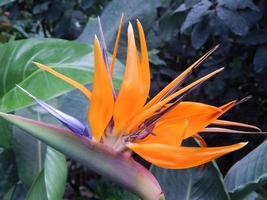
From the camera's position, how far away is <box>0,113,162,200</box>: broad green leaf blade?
1.83 feet

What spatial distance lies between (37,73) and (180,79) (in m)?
0.35

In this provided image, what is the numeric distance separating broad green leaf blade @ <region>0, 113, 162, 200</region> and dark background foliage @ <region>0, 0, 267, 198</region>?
1.86ft

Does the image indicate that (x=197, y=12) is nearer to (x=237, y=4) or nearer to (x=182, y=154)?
(x=237, y=4)

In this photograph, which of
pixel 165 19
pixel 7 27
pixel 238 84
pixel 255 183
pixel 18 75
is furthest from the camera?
pixel 7 27

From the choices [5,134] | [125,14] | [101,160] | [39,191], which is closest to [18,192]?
[5,134]

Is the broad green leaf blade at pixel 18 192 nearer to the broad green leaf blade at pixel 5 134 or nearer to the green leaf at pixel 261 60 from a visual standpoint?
the broad green leaf blade at pixel 5 134

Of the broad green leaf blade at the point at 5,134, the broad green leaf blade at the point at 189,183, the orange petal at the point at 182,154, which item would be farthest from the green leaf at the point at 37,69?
the orange petal at the point at 182,154

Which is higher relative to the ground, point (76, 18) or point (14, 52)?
point (14, 52)

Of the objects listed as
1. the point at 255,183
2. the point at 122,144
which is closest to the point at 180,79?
the point at 122,144

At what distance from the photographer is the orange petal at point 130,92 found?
1.88 feet

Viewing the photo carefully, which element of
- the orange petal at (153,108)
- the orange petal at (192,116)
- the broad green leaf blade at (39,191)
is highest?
the orange petal at (153,108)

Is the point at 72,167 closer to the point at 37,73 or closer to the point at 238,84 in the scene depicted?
the point at 238,84

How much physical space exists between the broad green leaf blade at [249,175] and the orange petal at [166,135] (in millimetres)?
269

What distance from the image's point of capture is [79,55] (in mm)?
895
